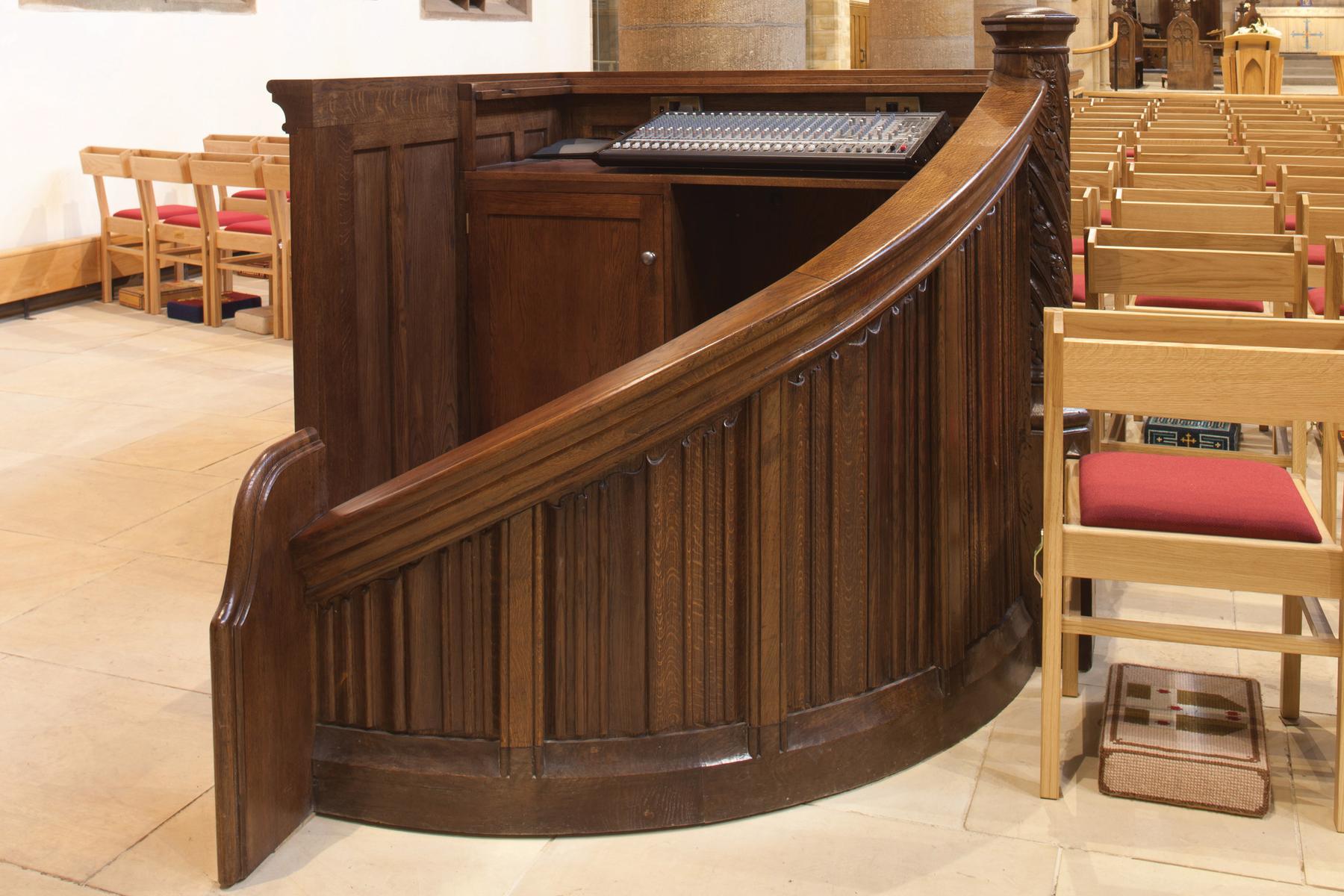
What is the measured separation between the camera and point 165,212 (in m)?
7.70

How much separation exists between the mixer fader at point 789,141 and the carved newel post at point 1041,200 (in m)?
0.40

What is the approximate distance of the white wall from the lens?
752 cm

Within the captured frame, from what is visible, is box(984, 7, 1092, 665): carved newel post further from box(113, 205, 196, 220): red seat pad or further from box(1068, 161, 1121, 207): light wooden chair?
box(113, 205, 196, 220): red seat pad

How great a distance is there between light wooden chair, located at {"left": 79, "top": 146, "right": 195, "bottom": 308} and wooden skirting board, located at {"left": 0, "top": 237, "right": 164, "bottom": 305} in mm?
65

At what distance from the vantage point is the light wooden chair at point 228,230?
6719 mm

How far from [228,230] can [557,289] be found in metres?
4.19

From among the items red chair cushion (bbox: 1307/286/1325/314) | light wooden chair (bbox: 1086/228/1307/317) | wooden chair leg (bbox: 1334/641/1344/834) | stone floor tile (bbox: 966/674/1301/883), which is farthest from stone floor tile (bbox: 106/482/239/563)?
red chair cushion (bbox: 1307/286/1325/314)

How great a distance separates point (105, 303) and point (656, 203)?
5206 mm

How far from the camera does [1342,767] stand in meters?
2.26

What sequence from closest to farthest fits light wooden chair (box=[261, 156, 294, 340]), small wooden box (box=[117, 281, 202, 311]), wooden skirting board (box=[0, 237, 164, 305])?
light wooden chair (box=[261, 156, 294, 340]) → wooden skirting board (box=[0, 237, 164, 305]) → small wooden box (box=[117, 281, 202, 311])

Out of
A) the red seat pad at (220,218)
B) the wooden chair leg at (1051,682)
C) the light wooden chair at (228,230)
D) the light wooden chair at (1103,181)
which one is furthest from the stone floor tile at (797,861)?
the red seat pad at (220,218)

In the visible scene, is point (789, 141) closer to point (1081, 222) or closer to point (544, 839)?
point (544, 839)

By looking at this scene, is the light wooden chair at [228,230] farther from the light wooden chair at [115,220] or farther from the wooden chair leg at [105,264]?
the wooden chair leg at [105,264]

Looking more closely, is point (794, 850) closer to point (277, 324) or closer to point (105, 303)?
point (277, 324)
